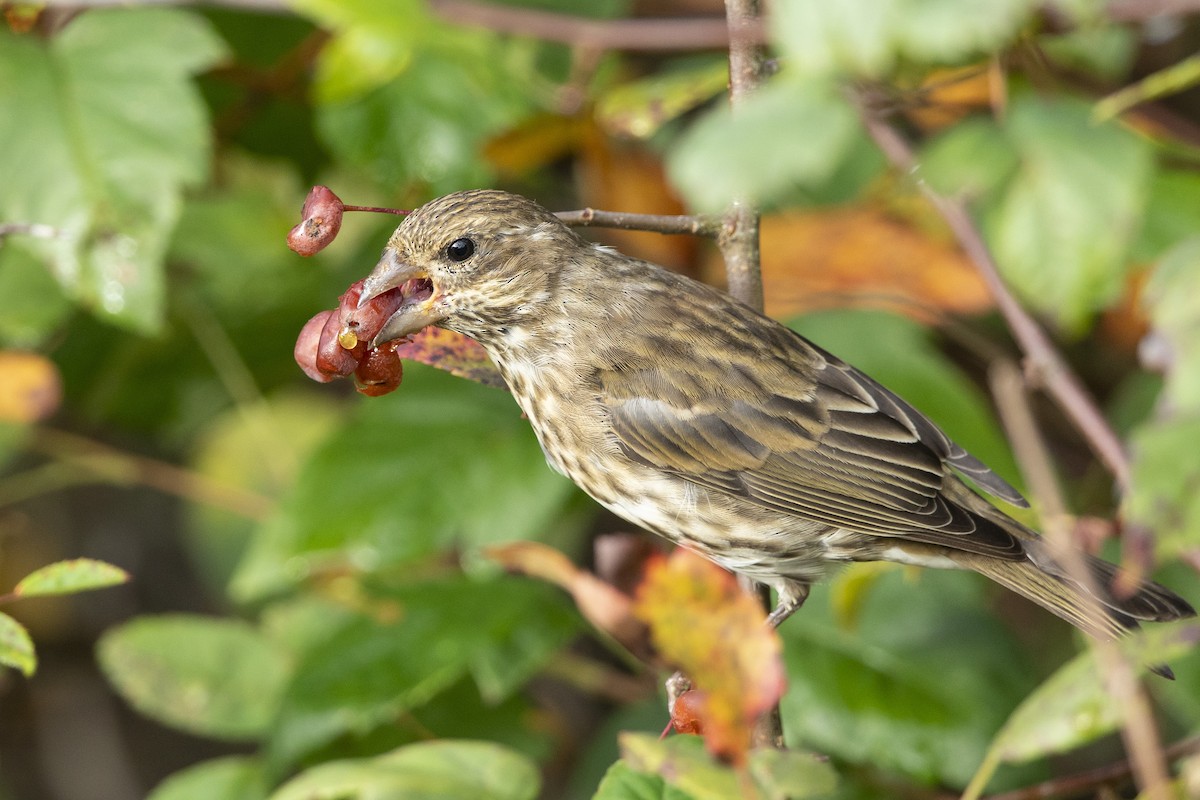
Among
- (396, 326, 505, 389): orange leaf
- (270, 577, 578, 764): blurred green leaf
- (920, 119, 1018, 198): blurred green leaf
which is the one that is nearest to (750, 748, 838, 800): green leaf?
(920, 119, 1018, 198): blurred green leaf

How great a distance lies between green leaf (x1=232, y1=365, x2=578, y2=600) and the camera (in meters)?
3.55

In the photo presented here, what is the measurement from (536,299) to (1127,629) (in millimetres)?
1460

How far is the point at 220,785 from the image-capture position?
343 cm

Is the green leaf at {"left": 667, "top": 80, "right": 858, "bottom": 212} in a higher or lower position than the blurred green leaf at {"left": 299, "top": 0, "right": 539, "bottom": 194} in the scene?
higher

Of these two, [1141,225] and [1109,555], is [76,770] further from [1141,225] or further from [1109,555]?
[1141,225]

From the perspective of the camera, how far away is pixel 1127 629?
2.81 meters

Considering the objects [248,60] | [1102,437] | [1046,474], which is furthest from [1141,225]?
[248,60]

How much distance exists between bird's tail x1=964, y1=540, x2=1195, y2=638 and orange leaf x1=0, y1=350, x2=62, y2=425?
2.62 m

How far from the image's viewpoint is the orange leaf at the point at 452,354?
2.69 meters

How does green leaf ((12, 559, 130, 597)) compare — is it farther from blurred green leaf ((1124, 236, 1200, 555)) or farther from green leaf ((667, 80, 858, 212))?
blurred green leaf ((1124, 236, 1200, 555))

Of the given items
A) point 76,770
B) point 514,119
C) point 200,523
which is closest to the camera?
point 514,119

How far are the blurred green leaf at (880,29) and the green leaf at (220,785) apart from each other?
104 inches

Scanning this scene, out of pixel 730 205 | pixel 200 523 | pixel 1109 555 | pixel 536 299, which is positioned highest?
pixel 730 205

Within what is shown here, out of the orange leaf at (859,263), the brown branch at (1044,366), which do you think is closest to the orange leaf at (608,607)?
the brown branch at (1044,366)
